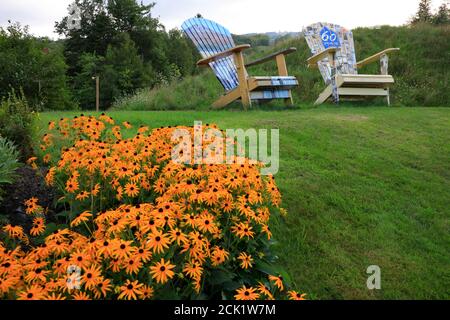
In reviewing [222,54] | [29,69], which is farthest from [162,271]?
[29,69]

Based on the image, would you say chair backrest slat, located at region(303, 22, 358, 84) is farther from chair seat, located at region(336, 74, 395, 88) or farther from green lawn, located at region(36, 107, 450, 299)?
green lawn, located at region(36, 107, 450, 299)

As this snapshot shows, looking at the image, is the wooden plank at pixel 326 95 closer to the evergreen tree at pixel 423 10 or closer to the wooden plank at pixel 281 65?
the wooden plank at pixel 281 65

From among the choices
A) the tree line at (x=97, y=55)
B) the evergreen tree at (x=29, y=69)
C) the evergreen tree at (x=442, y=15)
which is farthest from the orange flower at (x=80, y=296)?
the evergreen tree at (x=442, y=15)

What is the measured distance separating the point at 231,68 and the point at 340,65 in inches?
71.0

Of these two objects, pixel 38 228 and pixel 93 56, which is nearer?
pixel 38 228

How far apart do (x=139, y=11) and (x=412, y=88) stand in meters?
24.5

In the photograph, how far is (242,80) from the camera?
584 centimetres

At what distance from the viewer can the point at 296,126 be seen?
4535mm

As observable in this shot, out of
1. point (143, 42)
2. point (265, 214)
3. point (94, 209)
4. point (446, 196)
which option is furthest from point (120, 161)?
point (143, 42)

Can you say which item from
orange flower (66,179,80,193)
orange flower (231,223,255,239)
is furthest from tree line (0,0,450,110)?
orange flower (231,223,255,239)

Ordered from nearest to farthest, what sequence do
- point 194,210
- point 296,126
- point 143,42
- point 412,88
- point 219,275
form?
point 219,275, point 194,210, point 296,126, point 412,88, point 143,42

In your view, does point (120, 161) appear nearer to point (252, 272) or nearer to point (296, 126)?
point (252, 272)

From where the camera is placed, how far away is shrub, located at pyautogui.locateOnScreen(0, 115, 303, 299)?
1414 millimetres

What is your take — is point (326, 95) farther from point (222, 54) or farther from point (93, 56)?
point (93, 56)
